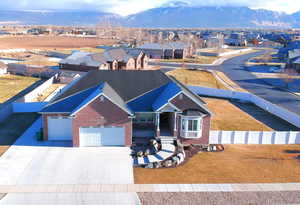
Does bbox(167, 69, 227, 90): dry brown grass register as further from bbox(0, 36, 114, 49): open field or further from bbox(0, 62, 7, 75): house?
bbox(0, 36, 114, 49): open field

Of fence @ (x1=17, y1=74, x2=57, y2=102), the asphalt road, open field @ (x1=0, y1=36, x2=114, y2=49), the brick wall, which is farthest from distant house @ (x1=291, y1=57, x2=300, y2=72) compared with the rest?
open field @ (x1=0, y1=36, x2=114, y2=49)

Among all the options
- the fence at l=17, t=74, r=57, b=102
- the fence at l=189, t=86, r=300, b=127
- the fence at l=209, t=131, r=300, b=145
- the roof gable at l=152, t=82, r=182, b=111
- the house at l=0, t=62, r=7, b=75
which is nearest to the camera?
the roof gable at l=152, t=82, r=182, b=111

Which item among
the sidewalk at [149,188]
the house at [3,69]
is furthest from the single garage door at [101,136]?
the house at [3,69]

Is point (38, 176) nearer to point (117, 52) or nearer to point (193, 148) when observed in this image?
point (193, 148)

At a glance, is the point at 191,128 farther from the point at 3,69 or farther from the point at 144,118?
the point at 3,69

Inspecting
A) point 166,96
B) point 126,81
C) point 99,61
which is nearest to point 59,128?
point 126,81

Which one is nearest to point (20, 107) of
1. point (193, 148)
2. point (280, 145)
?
point (193, 148)
